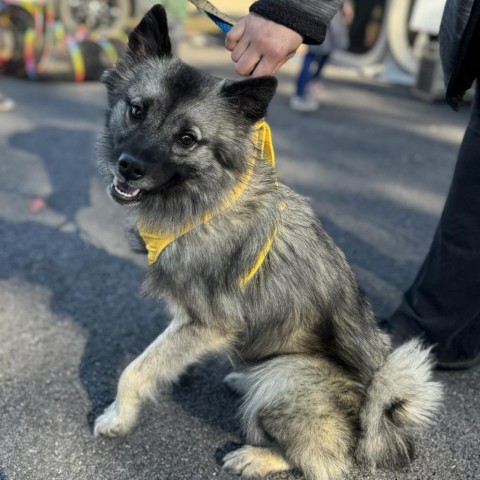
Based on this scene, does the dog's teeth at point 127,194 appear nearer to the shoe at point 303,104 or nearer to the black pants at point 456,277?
the black pants at point 456,277

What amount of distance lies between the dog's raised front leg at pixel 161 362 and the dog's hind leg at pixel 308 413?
0.86ft

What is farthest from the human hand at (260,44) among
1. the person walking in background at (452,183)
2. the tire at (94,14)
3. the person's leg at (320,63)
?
the tire at (94,14)

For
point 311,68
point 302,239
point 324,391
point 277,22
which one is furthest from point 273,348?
point 311,68

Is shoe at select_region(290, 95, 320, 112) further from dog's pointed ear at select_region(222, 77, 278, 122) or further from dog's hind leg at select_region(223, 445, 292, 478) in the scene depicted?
dog's hind leg at select_region(223, 445, 292, 478)

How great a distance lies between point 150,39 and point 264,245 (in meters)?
0.94

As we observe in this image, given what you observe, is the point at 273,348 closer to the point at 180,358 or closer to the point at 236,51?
the point at 180,358

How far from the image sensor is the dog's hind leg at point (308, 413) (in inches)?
76.1

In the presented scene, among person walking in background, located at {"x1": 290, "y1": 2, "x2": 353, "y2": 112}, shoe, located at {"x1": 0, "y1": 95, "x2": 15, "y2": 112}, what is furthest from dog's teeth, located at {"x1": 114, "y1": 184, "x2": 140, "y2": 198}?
person walking in background, located at {"x1": 290, "y1": 2, "x2": 353, "y2": 112}

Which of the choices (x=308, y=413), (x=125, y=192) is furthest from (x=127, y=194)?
(x=308, y=413)

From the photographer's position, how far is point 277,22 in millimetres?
1924

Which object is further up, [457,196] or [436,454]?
[457,196]

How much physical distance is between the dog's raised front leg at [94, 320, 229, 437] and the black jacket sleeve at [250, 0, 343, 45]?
3.85 ft

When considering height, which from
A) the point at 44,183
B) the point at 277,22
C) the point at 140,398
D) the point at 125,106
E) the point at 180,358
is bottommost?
the point at 44,183

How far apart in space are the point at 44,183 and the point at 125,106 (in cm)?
255
